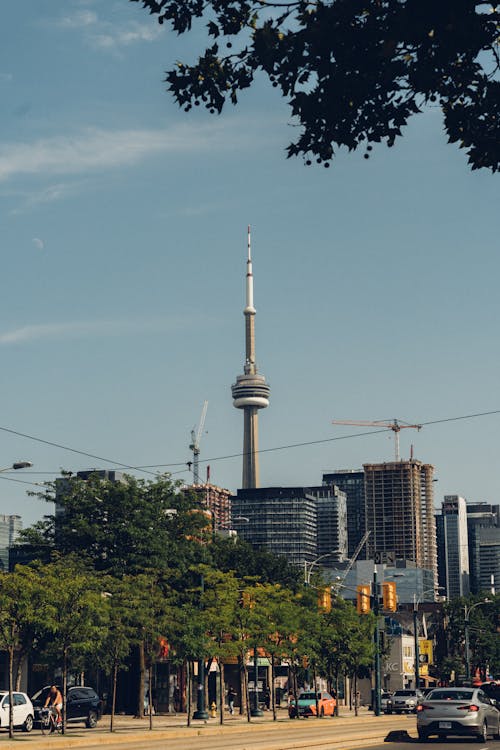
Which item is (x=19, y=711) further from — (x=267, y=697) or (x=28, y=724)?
(x=267, y=697)

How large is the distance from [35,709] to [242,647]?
10675mm

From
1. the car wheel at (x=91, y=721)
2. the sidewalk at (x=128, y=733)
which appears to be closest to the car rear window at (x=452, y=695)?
the sidewalk at (x=128, y=733)

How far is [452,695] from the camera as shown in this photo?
1398 inches

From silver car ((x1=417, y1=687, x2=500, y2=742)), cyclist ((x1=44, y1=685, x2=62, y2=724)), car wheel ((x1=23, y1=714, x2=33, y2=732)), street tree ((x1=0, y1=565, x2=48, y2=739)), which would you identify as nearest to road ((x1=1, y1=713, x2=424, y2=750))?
silver car ((x1=417, y1=687, x2=500, y2=742))

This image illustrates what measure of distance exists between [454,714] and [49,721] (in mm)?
21352

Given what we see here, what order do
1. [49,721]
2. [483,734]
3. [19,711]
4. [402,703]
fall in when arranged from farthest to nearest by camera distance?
[402,703]
[19,711]
[49,721]
[483,734]

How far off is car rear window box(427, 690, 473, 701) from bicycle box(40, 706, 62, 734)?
1881 cm

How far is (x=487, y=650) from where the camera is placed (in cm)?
14250

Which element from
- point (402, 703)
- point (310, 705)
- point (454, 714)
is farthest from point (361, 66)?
point (402, 703)

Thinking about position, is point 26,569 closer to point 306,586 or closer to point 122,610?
point 122,610

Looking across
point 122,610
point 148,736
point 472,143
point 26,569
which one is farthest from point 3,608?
point 472,143

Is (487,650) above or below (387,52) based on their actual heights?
below

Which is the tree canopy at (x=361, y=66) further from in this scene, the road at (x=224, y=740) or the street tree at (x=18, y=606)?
the street tree at (x=18, y=606)

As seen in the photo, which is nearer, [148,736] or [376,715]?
[148,736]
